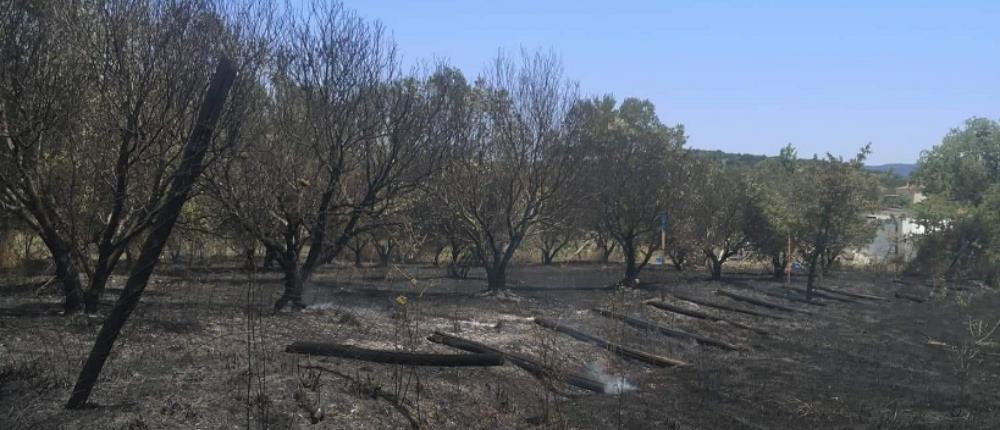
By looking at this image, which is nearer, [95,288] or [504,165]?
[95,288]

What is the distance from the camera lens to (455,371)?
797 centimetres

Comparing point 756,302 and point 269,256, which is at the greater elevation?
point 269,256

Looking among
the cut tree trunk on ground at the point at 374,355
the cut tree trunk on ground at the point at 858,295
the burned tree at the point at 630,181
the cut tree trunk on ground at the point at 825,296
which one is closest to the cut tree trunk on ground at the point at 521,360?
the cut tree trunk on ground at the point at 374,355

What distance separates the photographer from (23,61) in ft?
28.5

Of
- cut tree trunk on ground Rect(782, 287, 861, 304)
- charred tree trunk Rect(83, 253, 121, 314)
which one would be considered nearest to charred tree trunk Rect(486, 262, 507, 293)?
charred tree trunk Rect(83, 253, 121, 314)

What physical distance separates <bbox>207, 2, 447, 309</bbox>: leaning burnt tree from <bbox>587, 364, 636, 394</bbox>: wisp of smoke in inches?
179

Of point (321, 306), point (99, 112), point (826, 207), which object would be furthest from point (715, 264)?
point (99, 112)

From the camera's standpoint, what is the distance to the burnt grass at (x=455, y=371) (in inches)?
229

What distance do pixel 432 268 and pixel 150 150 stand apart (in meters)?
16.4

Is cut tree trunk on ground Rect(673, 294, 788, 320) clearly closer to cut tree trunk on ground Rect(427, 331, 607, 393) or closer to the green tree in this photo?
the green tree

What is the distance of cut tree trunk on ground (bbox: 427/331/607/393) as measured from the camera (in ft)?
28.2

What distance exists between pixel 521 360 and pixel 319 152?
5.07m

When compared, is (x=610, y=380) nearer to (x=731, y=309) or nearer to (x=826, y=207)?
(x=731, y=309)

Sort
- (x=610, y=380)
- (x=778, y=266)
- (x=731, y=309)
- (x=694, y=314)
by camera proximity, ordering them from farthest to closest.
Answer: (x=778, y=266)
(x=731, y=309)
(x=694, y=314)
(x=610, y=380)
